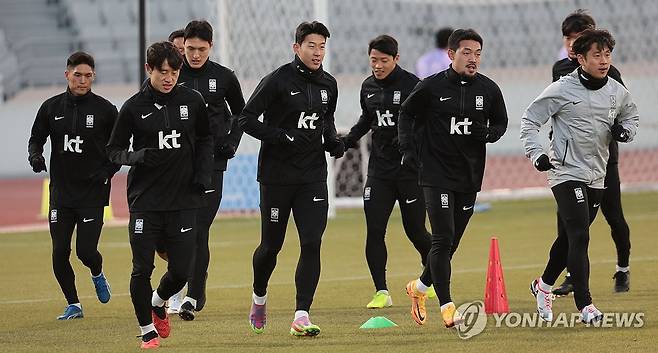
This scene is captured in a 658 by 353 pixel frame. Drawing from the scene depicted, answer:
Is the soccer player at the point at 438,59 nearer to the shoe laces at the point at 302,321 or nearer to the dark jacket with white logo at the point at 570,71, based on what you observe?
the dark jacket with white logo at the point at 570,71

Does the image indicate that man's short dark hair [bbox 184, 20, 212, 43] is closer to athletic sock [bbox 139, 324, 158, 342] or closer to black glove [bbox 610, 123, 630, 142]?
athletic sock [bbox 139, 324, 158, 342]

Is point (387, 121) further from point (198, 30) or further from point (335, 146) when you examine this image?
point (198, 30)

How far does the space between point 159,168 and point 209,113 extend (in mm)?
1759

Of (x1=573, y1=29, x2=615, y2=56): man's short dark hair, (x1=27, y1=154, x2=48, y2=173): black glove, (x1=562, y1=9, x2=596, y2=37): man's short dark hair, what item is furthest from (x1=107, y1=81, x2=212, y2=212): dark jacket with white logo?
(x1=562, y1=9, x2=596, y2=37): man's short dark hair

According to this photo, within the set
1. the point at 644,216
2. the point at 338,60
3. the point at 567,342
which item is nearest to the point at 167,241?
the point at 567,342

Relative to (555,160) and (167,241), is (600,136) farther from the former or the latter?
(167,241)

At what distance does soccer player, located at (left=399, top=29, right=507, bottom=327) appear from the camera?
8.84m

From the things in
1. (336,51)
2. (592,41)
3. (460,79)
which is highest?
(336,51)

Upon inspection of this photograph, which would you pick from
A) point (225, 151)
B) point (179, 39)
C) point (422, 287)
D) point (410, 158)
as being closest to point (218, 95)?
point (225, 151)

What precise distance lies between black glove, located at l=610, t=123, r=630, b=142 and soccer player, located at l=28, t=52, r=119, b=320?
11.9ft

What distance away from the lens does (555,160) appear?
8695mm

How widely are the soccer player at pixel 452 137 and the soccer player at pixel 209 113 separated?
149 cm

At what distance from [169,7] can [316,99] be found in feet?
78.0

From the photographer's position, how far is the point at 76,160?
32.9ft
